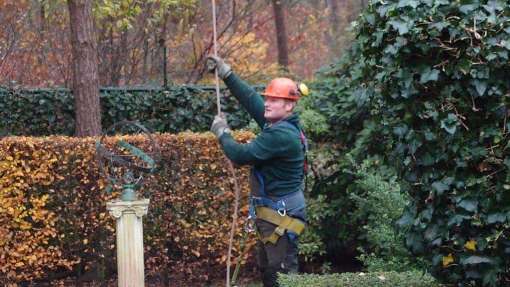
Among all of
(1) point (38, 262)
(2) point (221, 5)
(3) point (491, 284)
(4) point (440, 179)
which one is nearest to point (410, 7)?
(4) point (440, 179)

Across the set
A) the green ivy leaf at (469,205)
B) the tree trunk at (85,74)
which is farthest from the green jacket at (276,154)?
the tree trunk at (85,74)

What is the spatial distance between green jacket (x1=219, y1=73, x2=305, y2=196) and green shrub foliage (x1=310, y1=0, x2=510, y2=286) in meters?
1.26

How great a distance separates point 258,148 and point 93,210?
2.67 meters

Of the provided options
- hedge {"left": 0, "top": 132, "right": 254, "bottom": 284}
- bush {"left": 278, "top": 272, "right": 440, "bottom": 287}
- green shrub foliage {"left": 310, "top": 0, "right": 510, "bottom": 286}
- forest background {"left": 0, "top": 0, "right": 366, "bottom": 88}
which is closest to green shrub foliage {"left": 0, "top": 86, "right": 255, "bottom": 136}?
forest background {"left": 0, "top": 0, "right": 366, "bottom": 88}

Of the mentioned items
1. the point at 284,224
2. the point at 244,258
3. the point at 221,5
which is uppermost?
the point at 221,5

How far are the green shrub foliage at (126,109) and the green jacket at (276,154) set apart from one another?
148 inches

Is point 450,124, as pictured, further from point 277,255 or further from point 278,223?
point 277,255

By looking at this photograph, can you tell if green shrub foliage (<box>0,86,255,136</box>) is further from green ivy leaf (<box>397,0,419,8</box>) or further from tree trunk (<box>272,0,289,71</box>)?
tree trunk (<box>272,0,289,71</box>)

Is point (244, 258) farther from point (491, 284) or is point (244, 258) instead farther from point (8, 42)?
point (8, 42)

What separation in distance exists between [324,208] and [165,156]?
2217 mm

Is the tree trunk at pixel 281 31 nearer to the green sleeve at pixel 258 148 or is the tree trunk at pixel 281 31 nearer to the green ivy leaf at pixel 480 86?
the green sleeve at pixel 258 148

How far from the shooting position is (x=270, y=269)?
6020mm

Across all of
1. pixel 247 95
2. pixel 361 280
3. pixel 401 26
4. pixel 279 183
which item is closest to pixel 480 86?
pixel 401 26

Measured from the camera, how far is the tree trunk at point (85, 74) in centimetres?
874
